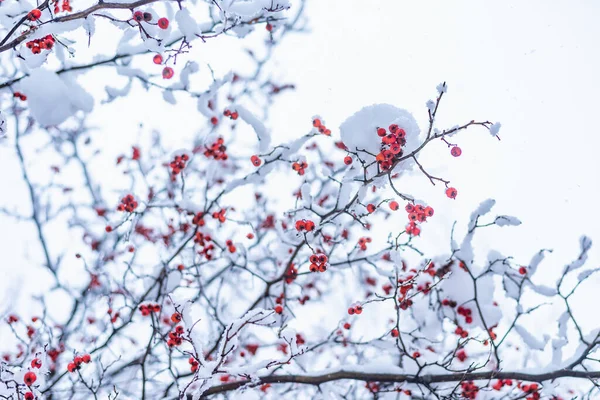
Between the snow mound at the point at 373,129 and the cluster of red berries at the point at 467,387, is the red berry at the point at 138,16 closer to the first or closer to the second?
the snow mound at the point at 373,129

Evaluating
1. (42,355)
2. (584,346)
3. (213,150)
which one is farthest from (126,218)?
(584,346)

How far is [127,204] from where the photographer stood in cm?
439

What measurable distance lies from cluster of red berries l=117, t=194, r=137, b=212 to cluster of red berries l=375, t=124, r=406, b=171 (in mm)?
2670

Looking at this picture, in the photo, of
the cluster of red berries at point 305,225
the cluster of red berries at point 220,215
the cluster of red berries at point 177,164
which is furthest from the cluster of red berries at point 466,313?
the cluster of red berries at point 177,164

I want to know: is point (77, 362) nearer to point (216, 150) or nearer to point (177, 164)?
point (177, 164)

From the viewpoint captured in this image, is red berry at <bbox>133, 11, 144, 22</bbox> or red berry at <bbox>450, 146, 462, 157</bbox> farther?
red berry at <bbox>450, 146, 462, 157</bbox>

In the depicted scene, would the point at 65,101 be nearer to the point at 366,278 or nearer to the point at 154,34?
the point at 154,34

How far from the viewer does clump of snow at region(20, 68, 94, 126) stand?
451 cm

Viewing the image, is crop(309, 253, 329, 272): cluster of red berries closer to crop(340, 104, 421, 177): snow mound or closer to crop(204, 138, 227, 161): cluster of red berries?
crop(340, 104, 421, 177): snow mound

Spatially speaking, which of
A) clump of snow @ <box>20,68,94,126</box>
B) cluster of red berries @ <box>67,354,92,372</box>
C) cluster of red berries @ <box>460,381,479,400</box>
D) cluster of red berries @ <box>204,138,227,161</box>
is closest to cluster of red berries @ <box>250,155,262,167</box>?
cluster of red berries @ <box>204,138,227,161</box>

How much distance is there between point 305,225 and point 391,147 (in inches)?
29.7

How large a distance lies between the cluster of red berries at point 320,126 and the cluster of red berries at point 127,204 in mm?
1924

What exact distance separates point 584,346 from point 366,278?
427cm

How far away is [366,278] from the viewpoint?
761 centimetres
